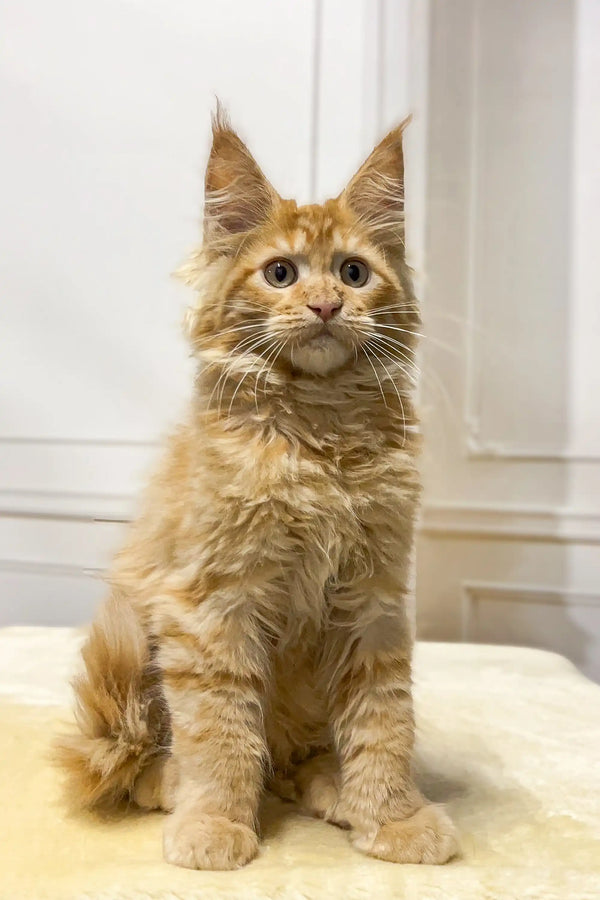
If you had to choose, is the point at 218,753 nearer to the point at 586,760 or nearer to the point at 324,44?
the point at 586,760

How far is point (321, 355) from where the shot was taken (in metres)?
0.75

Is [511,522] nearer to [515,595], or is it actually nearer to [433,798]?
[515,595]

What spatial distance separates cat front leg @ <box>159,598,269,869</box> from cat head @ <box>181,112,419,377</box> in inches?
10.8

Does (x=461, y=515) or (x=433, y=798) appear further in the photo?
(x=461, y=515)

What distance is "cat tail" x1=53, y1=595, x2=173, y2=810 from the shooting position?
32.1 inches

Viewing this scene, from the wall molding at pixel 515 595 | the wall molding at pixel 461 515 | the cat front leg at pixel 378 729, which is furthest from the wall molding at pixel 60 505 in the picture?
the cat front leg at pixel 378 729

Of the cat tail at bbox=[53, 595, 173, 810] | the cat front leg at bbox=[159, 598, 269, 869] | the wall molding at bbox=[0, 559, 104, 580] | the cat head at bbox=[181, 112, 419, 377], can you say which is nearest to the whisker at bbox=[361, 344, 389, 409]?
the cat head at bbox=[181, 112, 419, 377]

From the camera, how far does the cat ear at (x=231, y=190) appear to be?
0.79m

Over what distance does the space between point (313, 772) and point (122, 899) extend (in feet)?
0.93

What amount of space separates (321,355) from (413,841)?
1.61ft

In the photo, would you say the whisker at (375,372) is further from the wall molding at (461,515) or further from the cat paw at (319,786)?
the wall molding at (461,515)

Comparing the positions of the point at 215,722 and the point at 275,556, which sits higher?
the point at 275,556

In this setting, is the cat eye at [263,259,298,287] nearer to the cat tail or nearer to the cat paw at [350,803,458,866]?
the cat tail

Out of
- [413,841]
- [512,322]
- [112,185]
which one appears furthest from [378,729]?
[112,185]
